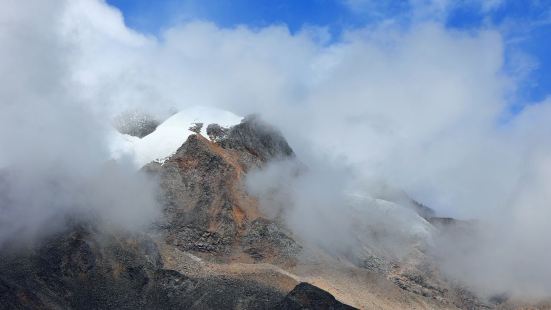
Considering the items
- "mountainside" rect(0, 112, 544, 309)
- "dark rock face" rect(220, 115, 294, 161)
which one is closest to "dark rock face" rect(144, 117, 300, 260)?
"mountainside" rect(0, 112, 544, 309)

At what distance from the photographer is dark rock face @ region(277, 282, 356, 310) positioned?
279 feet

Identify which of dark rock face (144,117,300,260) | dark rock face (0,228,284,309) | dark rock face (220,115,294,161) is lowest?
dark rock face (0,228,284,309)

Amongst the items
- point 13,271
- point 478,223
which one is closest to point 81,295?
point 13,271

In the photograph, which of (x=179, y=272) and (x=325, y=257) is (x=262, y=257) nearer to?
(x=325, y=257)

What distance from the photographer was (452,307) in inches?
4513

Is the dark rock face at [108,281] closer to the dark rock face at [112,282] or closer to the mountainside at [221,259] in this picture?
the dark rock face at [112,282]

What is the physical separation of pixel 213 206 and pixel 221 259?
10478 mm

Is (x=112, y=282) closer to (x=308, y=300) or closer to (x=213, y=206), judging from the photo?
(x=308, y=300)

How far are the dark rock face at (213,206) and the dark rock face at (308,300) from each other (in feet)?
63.3

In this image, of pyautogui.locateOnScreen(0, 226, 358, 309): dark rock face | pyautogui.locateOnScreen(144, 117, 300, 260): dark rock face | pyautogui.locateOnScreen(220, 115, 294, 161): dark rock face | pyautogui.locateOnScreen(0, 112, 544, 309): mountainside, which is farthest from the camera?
pyautogui.locateOnScreen(220, 115, 294, 161): dark rock face

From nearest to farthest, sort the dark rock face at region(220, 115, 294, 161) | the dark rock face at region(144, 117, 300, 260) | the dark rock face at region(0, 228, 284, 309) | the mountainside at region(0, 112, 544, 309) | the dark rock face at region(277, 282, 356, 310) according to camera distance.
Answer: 1. the dark rock face at region(0, 228, 284, 309)
2. the mountainside at region(0, 112, 544, 309)
3. the dark rock face at region(277, 282, 356, 310)
4. the dark rock face at region(144, 117, 300, 260)
5. the dark rock face at region(220, 115, 294, 161)

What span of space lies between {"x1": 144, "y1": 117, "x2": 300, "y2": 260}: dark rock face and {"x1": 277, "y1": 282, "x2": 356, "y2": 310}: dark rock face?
1928 centimetres

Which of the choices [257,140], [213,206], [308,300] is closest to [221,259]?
[213,206]

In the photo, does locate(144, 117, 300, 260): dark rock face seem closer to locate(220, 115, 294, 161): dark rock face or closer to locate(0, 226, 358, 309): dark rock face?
locate(220, 115, 294, 161): dark rock face
